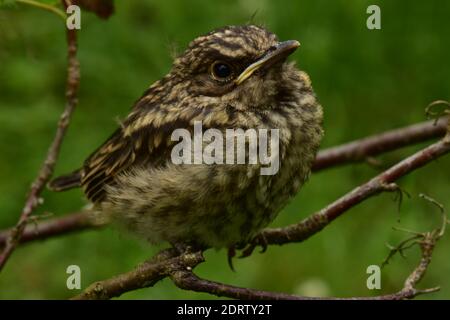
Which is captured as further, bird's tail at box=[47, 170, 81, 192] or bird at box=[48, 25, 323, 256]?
bird's tail at box=[47, 170, 81, 192]

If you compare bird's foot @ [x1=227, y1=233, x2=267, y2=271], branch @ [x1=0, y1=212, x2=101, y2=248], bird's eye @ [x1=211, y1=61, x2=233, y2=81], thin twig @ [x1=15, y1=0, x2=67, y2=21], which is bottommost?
bird's foot @ [x1=227, y1=233, x2=267, y2=271]

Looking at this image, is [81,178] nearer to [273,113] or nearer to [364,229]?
[273,113]

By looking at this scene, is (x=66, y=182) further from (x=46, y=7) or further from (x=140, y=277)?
(x=140, y=277)

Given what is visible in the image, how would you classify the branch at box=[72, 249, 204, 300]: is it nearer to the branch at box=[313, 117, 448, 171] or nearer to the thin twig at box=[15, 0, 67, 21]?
the thin twig at box=[15, 0, 67, 21]

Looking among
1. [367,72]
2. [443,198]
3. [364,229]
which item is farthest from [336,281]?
[367,72]

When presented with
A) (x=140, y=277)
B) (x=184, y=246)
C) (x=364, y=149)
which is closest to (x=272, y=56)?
(x=184, y=246)

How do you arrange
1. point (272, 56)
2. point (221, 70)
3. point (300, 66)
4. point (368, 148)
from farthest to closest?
point (300, 66) < point (368, 148) < point (221, 70) < point (272, 56)

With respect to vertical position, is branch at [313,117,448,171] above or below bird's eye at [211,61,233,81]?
below

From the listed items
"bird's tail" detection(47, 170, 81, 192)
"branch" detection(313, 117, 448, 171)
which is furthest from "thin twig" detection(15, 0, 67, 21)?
"branch" detection(313, 117, 448, 171)
